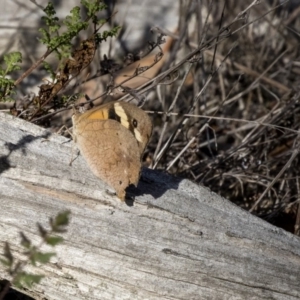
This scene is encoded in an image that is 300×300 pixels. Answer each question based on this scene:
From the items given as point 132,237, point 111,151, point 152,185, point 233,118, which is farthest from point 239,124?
point 132,237

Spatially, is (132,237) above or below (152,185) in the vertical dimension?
below

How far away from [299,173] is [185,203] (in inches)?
84.5

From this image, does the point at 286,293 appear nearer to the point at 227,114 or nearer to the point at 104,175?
the point at 104,175

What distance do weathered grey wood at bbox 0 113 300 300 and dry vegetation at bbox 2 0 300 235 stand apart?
0.62 meters

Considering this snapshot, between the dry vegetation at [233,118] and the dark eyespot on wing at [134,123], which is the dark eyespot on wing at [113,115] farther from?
the dry vegetation at [233,118]

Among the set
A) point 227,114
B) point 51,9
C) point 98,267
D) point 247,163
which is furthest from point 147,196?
point 227,114

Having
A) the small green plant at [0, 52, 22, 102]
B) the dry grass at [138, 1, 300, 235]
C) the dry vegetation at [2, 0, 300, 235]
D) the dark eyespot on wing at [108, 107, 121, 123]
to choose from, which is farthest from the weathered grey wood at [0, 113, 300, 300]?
the dry grass at [138, 1, 300, 235]

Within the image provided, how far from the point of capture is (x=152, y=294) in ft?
10.5

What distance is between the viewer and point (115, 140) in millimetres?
3373

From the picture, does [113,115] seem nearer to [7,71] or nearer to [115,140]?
[115,140]

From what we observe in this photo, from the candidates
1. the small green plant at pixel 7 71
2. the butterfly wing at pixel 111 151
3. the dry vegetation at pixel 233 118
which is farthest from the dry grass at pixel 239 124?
the small green plant at pixel 7 71

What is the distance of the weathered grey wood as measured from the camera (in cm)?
319

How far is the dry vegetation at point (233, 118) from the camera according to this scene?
14.1ft

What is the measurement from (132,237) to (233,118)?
2373 mm
